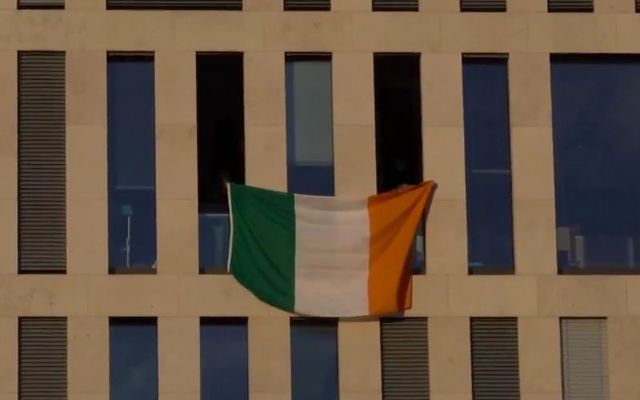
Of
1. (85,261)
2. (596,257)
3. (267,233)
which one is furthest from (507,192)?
(85,261)

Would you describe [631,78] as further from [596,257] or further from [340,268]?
[340,268]

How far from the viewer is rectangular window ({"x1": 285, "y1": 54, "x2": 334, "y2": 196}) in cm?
4388

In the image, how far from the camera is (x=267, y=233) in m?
43.3

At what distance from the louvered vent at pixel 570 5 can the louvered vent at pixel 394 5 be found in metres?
3.20

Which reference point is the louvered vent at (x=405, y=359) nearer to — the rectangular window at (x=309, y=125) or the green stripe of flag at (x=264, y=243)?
the green stripe of flag at (x=264, y=243)

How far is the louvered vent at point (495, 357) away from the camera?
4356cm

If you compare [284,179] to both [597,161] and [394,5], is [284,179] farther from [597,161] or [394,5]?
[597,161]

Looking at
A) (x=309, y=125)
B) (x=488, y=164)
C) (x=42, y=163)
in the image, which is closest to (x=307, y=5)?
(x=309, y=125)

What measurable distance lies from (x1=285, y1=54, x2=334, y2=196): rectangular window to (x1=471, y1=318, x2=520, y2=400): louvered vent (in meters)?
4.70

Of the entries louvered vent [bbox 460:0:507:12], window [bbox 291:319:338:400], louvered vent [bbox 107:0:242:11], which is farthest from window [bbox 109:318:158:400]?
louvered vent [bbox 460:0:507:12]

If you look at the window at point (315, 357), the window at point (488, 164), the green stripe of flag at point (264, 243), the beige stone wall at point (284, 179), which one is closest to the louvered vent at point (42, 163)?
the beige stone wall at point (284, 179)

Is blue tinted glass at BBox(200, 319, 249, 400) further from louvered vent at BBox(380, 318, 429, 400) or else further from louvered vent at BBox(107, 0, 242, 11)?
louvered vent at BBox(107, 0, 242, 11)

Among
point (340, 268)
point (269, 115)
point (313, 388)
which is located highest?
point (269, 115)

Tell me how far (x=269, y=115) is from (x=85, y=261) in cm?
530
